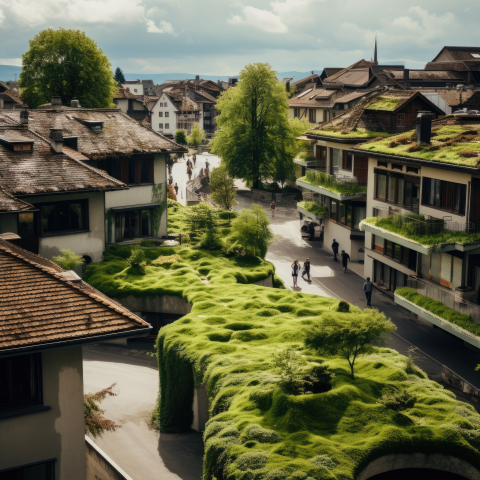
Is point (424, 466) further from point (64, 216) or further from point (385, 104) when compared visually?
point (385, 104)

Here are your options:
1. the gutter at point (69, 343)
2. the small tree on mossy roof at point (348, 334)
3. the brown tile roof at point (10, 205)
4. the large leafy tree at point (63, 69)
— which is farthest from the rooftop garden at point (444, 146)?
the large leafy tree at point (63, 69)

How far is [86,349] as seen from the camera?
34.4 meters

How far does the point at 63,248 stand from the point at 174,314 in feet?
26.5

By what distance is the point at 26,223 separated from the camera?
33.8 metres

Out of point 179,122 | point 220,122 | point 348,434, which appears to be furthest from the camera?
point 179,122

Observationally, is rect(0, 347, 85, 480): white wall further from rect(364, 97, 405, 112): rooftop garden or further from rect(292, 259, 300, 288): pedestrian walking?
rect(364, 97, 405, 112): rooftop garden

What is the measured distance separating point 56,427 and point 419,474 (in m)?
9.30

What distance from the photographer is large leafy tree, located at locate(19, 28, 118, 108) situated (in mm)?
78812

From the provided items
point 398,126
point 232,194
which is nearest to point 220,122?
point 232,194

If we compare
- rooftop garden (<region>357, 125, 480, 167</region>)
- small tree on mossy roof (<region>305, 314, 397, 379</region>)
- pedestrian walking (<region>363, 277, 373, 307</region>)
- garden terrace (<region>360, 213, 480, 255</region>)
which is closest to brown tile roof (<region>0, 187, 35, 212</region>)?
small tree on mossy roof (<region>305, 314, 397, 379</region>)

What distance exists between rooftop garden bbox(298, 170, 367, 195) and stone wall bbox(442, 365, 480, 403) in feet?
69.5

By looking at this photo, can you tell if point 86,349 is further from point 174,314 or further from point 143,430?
point 143,430

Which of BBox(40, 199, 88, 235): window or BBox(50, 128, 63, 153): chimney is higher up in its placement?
BBox(50, 128, 63, 153): chimney

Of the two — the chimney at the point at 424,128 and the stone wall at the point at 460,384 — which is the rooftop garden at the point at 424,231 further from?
the stone wall at the point at 460,384
